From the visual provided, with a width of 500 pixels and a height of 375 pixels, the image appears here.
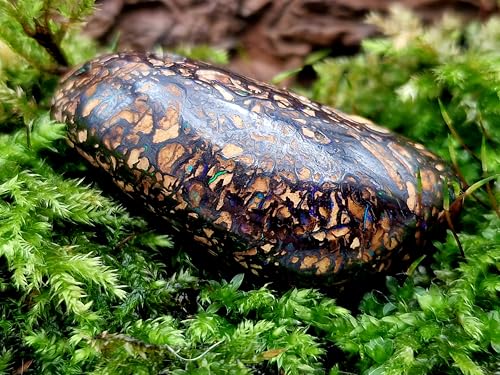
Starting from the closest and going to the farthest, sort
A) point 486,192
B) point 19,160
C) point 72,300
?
point 72,300, point 19,160, point 486,192

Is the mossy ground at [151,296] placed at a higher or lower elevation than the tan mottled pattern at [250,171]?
lower

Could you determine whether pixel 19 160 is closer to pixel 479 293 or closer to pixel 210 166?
pixel 210 166

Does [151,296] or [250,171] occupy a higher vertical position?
[250,171]

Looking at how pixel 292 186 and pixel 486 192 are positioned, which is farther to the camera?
pixel 486 192

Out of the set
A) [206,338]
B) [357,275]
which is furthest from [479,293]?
[206,338]

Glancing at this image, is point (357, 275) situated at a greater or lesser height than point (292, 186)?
lesser

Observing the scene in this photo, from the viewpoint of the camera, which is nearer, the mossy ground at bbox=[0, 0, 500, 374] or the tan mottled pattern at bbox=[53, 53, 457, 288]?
the mossy ground at bbox=[0, 0, 500, 374]

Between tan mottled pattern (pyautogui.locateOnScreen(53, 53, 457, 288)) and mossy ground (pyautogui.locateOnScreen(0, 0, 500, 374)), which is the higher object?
tan mottled pattern (pyautogui.locateOnScreen(53, 53, 457, 288))

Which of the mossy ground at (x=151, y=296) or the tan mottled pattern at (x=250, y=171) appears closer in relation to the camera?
the mossy ground at (x=151, y=296)
